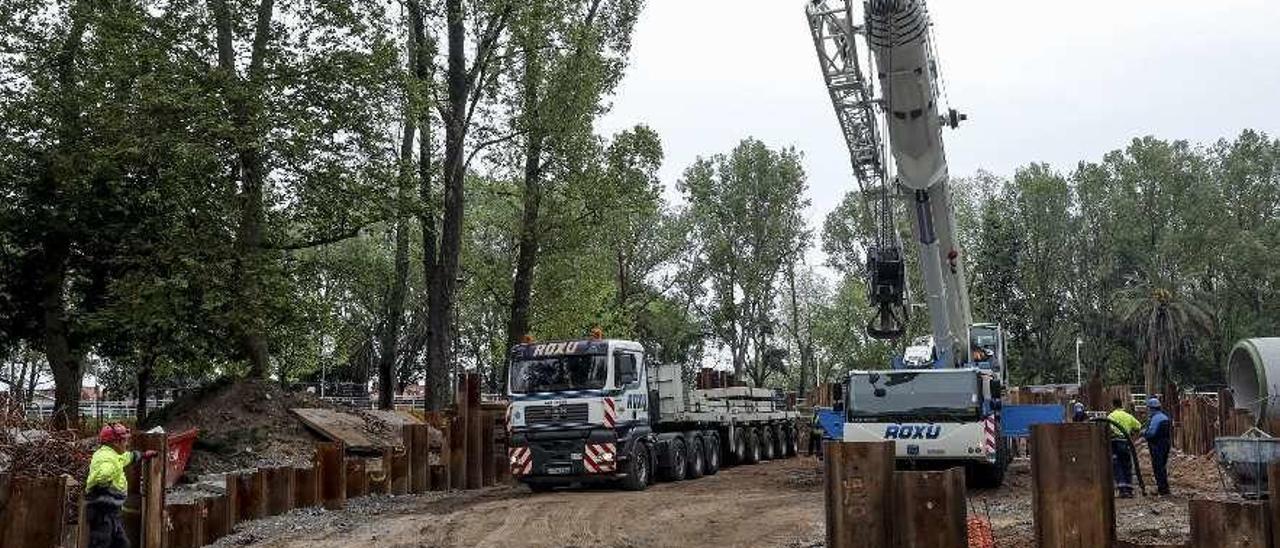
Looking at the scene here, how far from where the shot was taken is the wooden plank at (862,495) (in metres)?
8.39

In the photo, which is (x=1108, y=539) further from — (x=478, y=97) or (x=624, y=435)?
(x=478, y=97)

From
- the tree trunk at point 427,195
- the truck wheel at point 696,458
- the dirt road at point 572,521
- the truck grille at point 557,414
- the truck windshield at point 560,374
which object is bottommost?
the dirt road at point 572,521

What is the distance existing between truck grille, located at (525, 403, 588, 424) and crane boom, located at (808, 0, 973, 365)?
550cm

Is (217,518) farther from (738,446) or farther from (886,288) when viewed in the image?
(738,446)

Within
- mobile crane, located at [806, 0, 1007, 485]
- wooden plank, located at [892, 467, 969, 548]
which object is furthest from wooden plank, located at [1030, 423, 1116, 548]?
mobile crane, located at [806, 0, 1007, 485]

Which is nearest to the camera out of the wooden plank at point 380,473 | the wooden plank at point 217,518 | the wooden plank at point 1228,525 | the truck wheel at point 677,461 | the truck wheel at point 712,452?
the wooden plank at point 1228,525

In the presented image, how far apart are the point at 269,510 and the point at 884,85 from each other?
10232 millimetres

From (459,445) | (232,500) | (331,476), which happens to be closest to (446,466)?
(459,445)

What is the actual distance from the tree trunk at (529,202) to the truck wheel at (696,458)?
7.12 metres

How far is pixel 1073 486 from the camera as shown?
793 cm

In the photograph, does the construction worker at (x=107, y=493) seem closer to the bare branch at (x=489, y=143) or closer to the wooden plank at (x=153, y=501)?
the wooden plank at (x=153, y=501)

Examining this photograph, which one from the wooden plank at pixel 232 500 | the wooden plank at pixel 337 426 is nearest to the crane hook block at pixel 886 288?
the wooden plank at pixel 337 426

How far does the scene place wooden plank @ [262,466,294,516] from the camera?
14.6 metres

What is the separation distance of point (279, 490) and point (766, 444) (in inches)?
622
